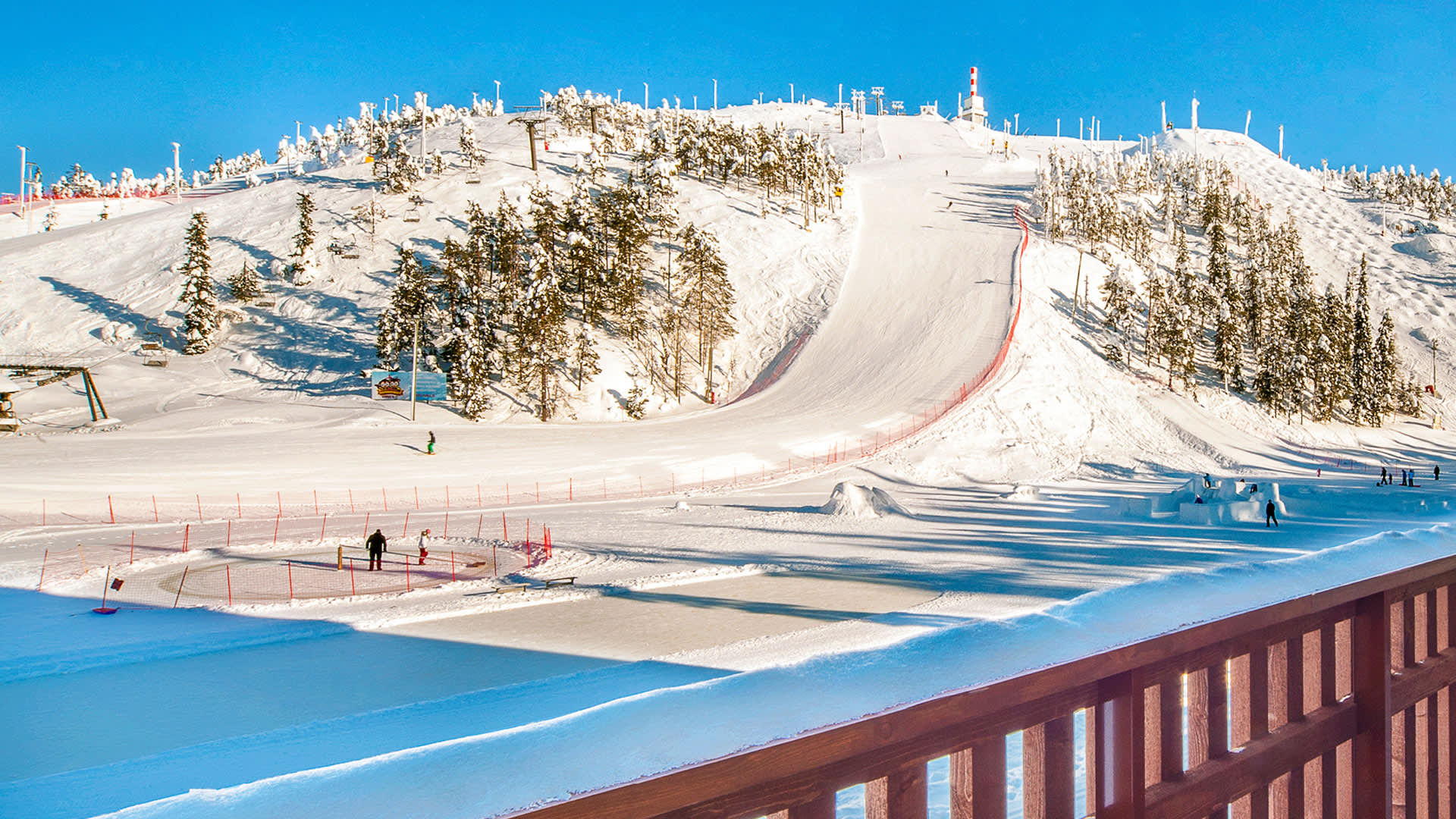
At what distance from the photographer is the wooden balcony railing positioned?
6.28 feet

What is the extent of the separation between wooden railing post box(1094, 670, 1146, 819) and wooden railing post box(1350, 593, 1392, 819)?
1442 millimetres

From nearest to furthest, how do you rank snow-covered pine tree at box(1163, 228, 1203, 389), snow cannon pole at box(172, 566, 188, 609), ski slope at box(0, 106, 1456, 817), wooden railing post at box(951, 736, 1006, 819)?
wooden railing post at box(951, 736, 1006, 819)
ski slope at box(0, 106, 1456, 817)
snow cannon pole at box(172, 566, 188, 609)
snow-covered pine tree at box(1163, 228, 1203, 389)

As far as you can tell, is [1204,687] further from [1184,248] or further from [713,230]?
[1184,248]

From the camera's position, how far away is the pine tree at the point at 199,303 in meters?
54.5

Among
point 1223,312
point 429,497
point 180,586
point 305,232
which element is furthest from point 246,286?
point 1223,312

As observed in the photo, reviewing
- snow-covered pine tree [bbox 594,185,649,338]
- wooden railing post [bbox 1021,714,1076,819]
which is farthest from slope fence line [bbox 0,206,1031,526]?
wooden railing post [bbox 1021,714,1076,819]

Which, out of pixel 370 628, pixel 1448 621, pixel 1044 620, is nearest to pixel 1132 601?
pixel 1044 620

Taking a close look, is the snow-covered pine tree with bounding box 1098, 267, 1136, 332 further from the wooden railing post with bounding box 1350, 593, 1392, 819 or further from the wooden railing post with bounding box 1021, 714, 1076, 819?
the wooden railing post with bounding box 1021, 714, 1076, 819

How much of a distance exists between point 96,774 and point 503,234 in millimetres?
44561

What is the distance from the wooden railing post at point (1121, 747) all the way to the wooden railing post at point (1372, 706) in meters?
1.44

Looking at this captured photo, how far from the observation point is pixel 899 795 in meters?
2.18

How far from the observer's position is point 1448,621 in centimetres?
388

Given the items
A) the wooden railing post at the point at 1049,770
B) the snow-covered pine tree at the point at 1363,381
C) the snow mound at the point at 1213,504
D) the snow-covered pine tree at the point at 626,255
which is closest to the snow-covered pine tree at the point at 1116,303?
the snow-covered pine tree at the point at 1363,381

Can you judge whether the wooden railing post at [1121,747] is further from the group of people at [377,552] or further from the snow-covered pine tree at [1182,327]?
the snow-covered pine tree at [1182,327]
